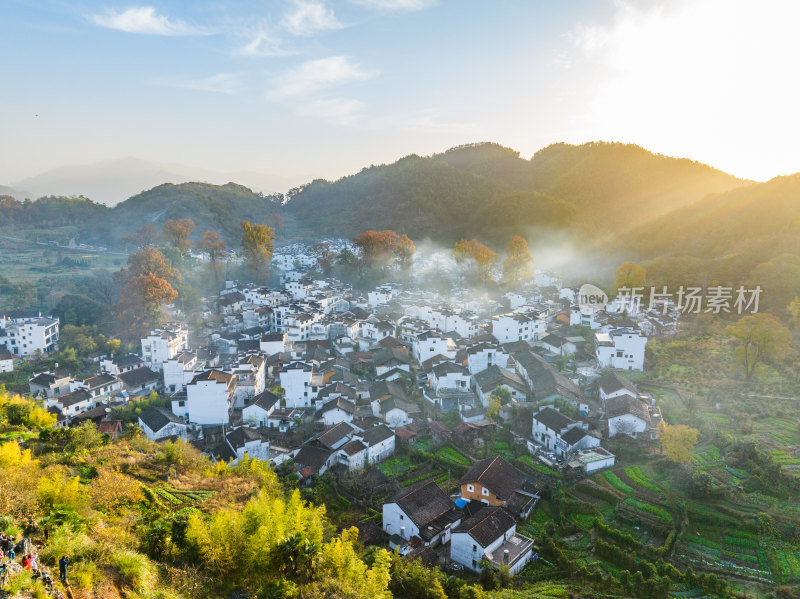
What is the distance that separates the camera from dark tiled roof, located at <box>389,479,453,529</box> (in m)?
13.3

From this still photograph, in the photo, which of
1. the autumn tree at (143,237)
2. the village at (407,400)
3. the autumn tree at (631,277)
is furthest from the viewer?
the autumn tree at (143,237)

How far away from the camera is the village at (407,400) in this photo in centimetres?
1453

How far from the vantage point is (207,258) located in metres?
49.2

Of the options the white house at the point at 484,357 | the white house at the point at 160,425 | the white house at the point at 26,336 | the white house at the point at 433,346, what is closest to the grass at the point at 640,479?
the white house at the point at 484,357

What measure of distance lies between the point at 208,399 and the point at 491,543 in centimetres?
1260

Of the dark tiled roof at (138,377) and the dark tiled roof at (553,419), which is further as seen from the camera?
the dark tiled roof at (138,377)

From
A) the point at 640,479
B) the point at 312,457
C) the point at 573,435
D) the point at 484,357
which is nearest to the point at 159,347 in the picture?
the point at 312,457

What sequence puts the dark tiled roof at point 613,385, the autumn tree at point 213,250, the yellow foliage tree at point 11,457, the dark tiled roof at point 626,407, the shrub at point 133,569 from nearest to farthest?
the shrub at point 133,569
the yellow foliage tree at point 11,457
the dark tiled roof at point 626,407
the dark tiled roof at point 613,385
the autumn tree at point 213,250

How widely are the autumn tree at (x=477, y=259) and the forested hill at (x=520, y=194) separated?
20.3m

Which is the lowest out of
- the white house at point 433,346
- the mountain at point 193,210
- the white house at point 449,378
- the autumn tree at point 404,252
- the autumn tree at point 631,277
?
the white house at point 449,378

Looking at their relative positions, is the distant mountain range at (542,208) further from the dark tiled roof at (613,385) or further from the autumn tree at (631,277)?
the dark tiled roof at (613,385)

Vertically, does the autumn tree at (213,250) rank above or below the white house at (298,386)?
above

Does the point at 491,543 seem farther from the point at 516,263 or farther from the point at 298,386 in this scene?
the point at 516,263

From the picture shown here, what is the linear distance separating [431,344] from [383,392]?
5.17 m
